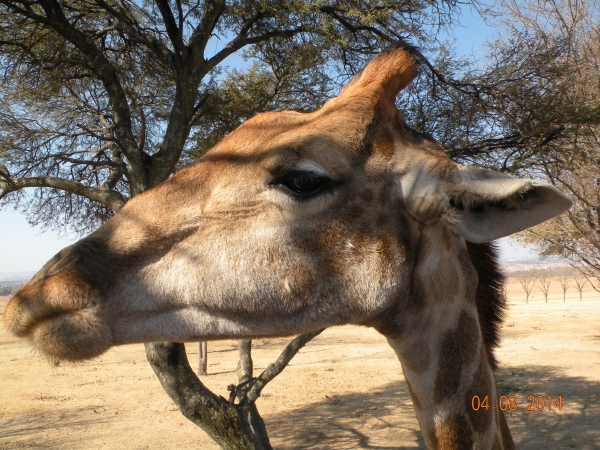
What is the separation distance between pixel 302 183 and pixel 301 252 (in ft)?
0.85

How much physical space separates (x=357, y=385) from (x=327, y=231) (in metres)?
12.0

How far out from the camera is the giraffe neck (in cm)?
206

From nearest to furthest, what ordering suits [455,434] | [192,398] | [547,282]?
[455,434], [192,398], [547,282]

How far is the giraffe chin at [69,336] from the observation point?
1.61 meters

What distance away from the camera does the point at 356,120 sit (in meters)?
2.07

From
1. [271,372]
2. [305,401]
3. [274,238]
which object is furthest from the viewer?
[305,401]

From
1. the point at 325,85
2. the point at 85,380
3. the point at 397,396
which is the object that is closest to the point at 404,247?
the point at 325,85

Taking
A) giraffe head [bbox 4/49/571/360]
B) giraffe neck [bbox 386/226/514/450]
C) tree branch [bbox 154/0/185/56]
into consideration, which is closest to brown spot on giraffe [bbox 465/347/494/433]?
giraffe neck [bbox 386/226/514/450]

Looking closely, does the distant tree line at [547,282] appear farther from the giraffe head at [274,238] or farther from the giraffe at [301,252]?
the giraffe head at [274,238]

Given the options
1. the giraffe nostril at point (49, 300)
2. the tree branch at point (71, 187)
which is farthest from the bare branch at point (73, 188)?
the giraffe nostril at point (49, 300)

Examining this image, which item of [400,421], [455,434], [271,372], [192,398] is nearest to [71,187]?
[192,398]

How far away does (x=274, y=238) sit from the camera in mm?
1825

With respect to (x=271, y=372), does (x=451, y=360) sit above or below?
above

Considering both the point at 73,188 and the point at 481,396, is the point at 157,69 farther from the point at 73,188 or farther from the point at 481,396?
the point at 481,396
